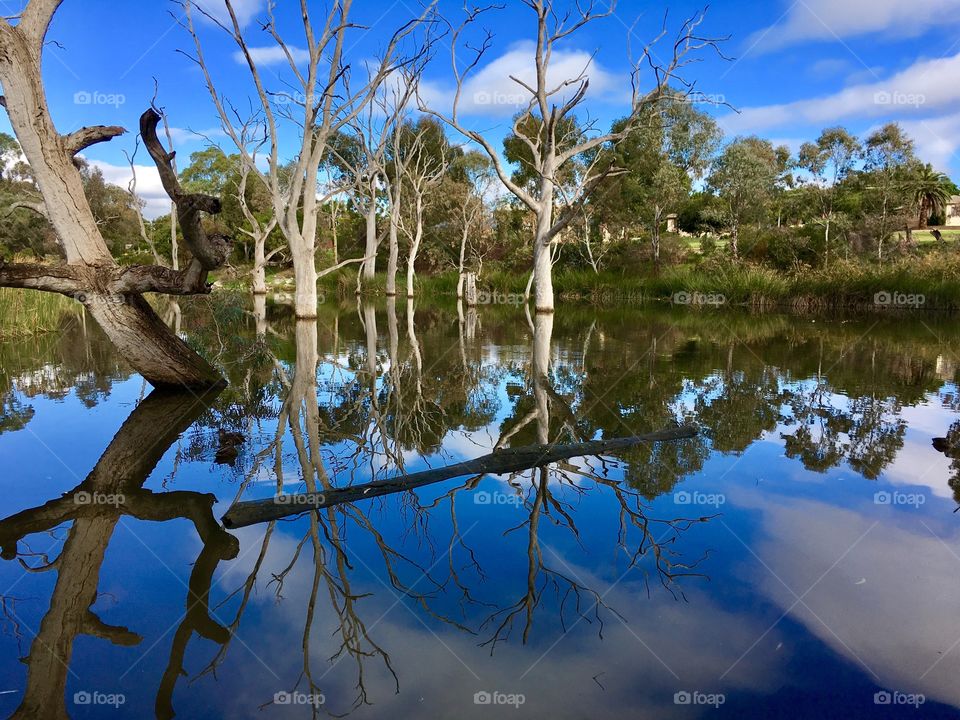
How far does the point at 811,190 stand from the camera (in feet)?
119

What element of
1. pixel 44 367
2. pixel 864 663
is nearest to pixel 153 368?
pixel 44 367

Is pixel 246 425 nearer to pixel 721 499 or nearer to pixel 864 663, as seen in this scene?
pixel 721 499

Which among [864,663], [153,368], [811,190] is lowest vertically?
[864,663]

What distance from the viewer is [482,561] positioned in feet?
11.1

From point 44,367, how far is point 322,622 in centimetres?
941

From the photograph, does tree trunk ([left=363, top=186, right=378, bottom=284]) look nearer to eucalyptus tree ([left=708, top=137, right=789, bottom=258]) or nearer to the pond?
eucalyptus tree ([left=708, top=137, right=789, bottom=258])

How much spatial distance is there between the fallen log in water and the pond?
83 millimetres

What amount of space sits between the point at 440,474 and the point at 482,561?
1.23m

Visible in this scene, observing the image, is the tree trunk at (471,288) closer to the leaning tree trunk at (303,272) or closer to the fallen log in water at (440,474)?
the leaning tree trunk at (303,272)

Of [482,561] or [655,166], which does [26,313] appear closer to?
[482,561]

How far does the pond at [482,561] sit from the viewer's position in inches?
94.5

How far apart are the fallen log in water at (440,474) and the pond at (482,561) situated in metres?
0.08

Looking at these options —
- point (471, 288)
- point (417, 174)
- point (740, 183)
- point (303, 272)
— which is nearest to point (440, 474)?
point (303, 272)

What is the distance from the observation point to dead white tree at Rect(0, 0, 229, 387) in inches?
269
